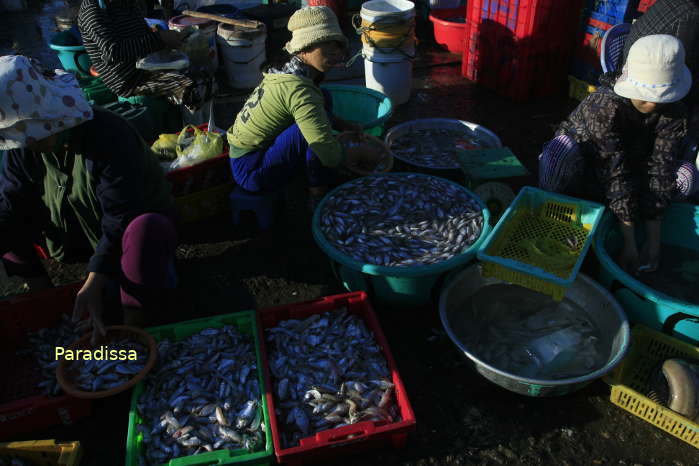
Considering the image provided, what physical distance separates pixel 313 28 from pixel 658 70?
2.00 metres

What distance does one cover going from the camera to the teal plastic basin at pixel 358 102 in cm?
490

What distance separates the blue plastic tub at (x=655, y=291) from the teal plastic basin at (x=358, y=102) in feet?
7.26

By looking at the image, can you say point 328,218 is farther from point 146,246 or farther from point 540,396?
point 540,396

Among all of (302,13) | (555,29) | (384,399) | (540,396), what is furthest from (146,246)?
(555,29)

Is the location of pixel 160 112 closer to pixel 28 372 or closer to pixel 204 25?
pixel 204 25

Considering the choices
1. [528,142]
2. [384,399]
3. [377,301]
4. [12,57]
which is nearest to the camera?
[12,57]

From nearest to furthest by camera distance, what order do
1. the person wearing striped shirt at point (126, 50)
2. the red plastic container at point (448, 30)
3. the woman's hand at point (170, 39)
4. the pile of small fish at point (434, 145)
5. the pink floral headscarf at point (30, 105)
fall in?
the pink floral headscarf at point (30, 105) → the person wearing striped shirt at point (126, 50) → the pile of small fish at point (434, 145) → the woman's hand at point (170, 39) → the red plastic container at point (448, 30)

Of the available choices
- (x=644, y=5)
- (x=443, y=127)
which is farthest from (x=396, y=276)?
(x=644, y=5)

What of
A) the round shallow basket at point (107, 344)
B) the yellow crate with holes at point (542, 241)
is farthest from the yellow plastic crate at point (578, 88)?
the round shallow basket at point (107, 344)

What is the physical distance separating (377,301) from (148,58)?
3.07 meters

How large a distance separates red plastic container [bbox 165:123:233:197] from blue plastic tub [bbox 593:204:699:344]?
2.65 m

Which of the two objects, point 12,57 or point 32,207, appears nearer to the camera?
point 12,57

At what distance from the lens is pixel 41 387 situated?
2.80 metres

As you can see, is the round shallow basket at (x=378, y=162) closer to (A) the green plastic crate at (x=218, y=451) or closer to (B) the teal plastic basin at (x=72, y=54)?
(A) the green plastic crate at (x=218, y=451)
